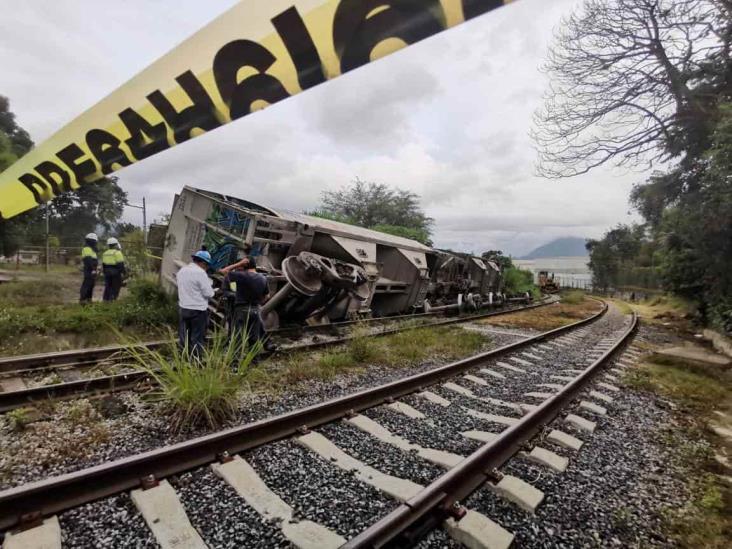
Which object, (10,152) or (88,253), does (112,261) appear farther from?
(10,152)

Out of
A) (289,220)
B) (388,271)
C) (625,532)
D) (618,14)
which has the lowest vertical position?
(625,532)

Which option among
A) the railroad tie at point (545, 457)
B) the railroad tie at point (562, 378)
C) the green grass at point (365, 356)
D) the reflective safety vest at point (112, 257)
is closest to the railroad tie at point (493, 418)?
the railroad tie at point (545, 457)

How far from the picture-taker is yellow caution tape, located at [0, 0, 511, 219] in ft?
6.31

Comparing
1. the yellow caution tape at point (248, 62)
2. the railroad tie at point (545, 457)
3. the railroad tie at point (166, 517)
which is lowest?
the railroad tie at point (545, 457)

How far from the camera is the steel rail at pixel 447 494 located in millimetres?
1954

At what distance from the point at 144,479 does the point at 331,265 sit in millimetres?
5081

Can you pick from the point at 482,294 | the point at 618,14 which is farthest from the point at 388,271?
the point at 618,14

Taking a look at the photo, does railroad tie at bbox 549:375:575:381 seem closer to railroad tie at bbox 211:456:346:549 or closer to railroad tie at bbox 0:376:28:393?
railroad tie at bbox 211:456:346:549

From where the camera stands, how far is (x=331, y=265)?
722 centimetres

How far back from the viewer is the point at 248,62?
2.43 metres

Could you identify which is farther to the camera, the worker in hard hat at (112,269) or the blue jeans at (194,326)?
the worker in hard hat at (112,269)

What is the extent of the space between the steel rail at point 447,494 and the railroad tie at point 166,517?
0.86 meters

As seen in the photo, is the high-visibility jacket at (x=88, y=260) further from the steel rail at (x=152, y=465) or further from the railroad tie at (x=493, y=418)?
the railroad tie at (x=493, y=418)

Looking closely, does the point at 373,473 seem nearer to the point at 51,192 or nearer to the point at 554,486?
the point at 554,486
